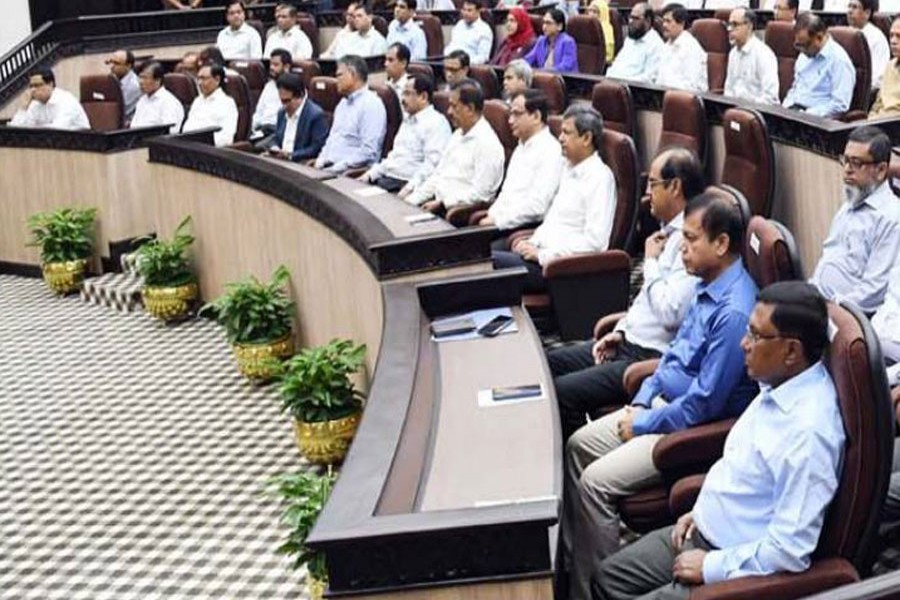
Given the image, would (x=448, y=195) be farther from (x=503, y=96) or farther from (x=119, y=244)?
(x=119, y=244)

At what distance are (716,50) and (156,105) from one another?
3.48m

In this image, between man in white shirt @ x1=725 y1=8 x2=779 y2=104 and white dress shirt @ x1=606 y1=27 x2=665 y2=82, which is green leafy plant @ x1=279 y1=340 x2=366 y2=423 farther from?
white dress shirt @ x1=606 y1=27 x2=665 y2=82

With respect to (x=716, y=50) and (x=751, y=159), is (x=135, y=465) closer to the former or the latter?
(x=751, y=159)

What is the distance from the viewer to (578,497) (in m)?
3.06

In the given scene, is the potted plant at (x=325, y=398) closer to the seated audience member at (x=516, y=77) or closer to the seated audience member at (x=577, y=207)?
the seated audience member at (x=577, y=207)

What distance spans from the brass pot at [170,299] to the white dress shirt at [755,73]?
2.95 meters

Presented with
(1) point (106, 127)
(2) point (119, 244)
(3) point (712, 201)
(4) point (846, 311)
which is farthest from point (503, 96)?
(4) point (846, 311)

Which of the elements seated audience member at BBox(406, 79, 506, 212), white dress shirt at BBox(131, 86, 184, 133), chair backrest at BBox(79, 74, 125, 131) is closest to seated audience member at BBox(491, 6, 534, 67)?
white dress shirt at BBox(131, 86, 184, 133)

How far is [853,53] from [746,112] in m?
2.22

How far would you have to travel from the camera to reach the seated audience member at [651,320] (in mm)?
3605

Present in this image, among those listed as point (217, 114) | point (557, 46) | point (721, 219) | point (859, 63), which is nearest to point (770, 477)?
point (721, 219)

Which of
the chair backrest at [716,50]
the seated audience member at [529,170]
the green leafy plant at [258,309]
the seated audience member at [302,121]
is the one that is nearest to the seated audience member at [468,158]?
the seated audience member at [529,170]

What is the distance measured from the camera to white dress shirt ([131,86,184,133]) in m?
8.67

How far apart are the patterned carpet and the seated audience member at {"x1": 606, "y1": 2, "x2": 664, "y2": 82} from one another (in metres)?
3.38
